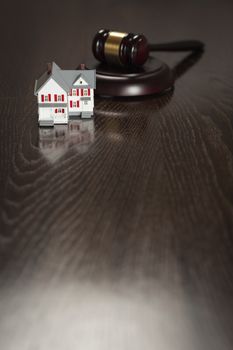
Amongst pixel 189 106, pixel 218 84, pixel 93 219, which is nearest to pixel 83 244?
pixel 93 219

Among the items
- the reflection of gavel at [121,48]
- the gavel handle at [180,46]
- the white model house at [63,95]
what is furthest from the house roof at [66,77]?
the gavel handle at [180,46]

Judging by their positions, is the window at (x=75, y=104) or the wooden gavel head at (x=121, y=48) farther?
the wooden gavel head at (x=121, y=48)

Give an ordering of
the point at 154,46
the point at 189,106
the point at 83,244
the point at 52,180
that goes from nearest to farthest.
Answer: the point at 83,244 < the point at 52,180 < the point at 189,106 < the point at 154,46

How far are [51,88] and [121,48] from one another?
0.28 metres

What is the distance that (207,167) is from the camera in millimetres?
1065

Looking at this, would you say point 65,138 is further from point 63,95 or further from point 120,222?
point 120,222

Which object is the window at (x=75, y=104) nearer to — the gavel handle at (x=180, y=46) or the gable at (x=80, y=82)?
the gable at (x=80, y=82)

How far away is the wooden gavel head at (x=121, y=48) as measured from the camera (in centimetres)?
141

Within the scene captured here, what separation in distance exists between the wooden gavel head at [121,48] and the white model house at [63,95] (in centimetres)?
19

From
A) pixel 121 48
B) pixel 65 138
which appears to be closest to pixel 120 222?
pixel 65 138

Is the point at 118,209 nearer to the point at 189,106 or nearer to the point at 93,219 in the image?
the point at 93,219

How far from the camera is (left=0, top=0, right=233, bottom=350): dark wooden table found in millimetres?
685

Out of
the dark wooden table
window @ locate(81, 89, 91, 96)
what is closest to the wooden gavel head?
the dark wooden table

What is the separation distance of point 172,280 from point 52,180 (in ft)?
1.06
